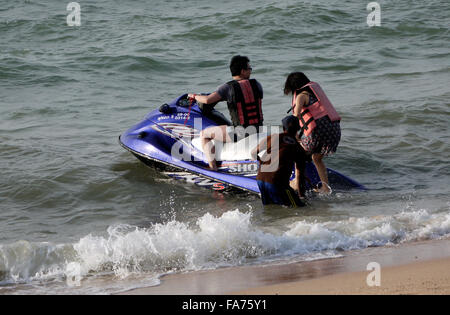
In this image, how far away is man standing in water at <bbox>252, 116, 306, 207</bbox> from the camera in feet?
22.0

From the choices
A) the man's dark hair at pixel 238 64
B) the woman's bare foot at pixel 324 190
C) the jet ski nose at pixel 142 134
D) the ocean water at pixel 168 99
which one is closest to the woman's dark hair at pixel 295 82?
the man's dark hair at pixel 238 64

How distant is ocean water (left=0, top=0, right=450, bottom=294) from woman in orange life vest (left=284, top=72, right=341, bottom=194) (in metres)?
0.66

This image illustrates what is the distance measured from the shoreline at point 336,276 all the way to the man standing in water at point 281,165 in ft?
4.38

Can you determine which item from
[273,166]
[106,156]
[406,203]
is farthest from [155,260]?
[106,156]

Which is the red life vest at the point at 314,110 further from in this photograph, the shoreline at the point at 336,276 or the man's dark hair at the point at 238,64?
the shoreline at the point at 336,276

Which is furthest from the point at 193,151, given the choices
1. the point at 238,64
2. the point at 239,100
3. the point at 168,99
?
the point at 168,99

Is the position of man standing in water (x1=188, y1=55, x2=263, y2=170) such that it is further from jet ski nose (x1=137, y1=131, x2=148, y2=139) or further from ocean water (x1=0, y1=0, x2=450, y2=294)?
jet ski nose (x1=137, y1=131, x2=148, y2=139)

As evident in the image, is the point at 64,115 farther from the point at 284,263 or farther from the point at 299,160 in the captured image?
the point at 284,263

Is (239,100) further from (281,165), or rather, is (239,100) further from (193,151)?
(193,151)

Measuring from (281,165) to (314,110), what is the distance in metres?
0.74

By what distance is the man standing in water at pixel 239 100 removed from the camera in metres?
7.18

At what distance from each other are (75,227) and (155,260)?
1516 millimetres

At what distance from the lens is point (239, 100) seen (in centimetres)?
721

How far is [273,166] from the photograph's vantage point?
684 centimetres
